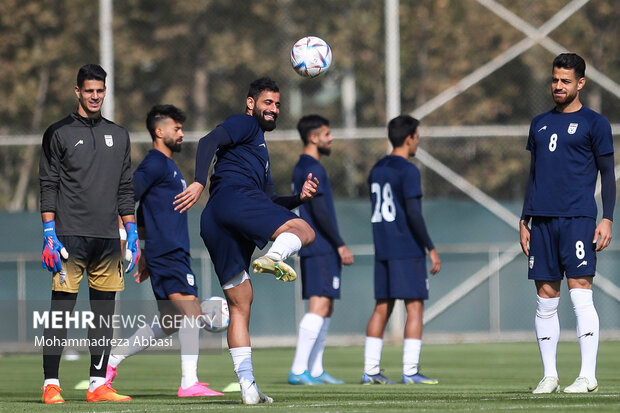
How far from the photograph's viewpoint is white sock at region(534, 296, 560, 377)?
813cm

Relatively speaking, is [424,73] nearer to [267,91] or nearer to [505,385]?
[505,385]

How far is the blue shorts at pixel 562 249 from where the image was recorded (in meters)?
7.98

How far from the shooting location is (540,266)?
8086 mm

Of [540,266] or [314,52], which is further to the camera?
[314,52]

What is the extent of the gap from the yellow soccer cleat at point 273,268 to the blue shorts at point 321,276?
3.98 meters

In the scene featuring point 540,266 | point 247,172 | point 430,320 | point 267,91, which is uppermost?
point 267,91

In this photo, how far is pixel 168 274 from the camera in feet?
30.9

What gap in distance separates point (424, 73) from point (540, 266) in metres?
13.2

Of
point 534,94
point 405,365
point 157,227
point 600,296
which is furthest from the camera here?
point 534,94

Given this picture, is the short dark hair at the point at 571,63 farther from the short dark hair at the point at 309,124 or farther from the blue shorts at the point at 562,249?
the short dark hair at the point at 309,124

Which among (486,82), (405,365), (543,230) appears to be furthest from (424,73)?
(543,230)

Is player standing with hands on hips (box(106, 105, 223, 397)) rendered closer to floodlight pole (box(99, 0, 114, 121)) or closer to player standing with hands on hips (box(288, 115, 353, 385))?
player standing with hands on hips (box(288, 115, 353, 385))

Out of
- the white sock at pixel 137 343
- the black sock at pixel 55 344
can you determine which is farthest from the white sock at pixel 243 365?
the white sock at pixel 137 343

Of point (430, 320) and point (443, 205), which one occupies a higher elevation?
point (443, 205)
